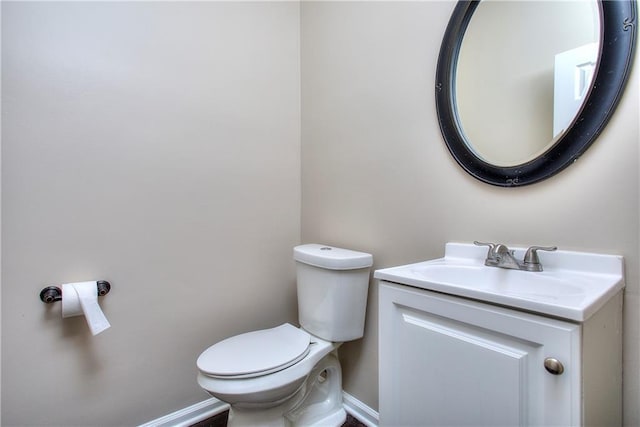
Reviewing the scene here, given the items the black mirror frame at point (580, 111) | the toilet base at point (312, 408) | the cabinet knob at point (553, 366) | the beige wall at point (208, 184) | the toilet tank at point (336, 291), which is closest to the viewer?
the cabinet knob at point (553, 366)

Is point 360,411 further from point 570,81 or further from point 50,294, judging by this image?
point 570,81

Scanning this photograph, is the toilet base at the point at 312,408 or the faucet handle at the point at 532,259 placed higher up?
the faucet handle at the point at 532,259

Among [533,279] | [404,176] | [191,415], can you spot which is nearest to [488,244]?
[533,279]

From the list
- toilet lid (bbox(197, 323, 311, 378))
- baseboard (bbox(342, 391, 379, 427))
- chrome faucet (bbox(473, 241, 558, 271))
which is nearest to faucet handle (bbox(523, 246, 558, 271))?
chrome faucet (bbox(473, 241, 558, 271))

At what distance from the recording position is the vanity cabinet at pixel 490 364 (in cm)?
52

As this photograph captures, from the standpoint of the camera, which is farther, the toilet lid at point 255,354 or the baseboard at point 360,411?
the baseboard at point 360,411

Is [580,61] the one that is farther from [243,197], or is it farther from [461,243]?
[243,197]

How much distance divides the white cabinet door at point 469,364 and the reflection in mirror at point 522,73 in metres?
0.55

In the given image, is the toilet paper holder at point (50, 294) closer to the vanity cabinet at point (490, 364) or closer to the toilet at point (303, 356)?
the toilet at point (303, 356)

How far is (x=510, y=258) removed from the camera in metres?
0.86

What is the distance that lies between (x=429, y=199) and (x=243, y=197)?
2.88ft

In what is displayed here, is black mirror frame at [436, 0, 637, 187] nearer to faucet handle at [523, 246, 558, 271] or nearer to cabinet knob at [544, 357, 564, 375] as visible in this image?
faucet handle at [523, 246, 558, 271]

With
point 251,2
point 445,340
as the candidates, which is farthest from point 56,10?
point 445,340

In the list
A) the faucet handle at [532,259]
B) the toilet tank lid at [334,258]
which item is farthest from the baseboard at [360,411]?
the faucet handle at [532,259]
